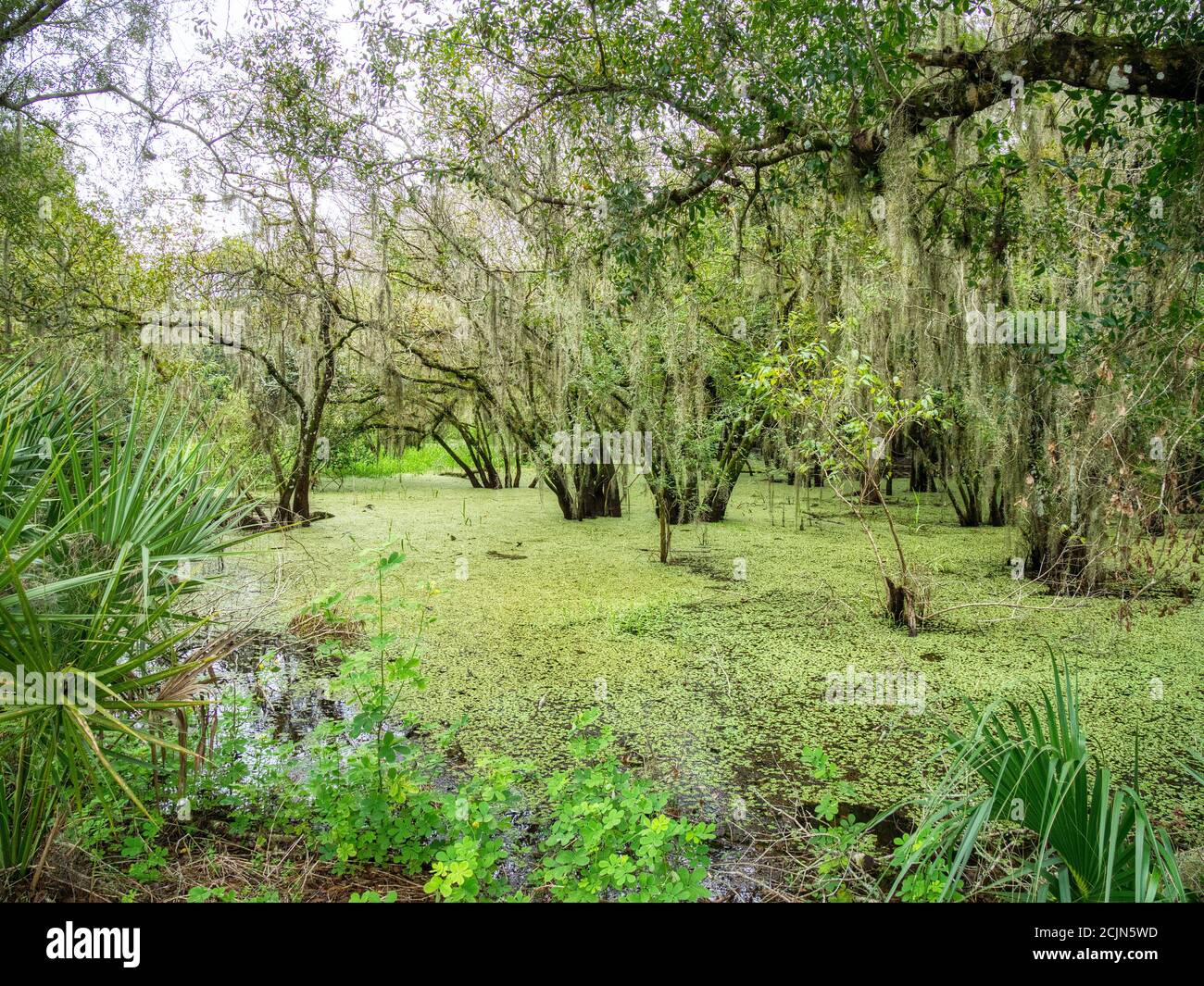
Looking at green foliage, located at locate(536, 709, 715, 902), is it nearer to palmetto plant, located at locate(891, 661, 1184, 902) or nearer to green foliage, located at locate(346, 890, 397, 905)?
green foliage, located at locate(346, 890, 397, 905)

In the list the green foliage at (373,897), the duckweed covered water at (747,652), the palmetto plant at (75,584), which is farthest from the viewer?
the duckweed covered water at (747,652)

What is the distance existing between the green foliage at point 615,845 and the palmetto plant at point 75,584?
961mm

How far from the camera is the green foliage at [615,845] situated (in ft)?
5.54

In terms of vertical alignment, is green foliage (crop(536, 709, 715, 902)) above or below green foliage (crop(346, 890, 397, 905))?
above

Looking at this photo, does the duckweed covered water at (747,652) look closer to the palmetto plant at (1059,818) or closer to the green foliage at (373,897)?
the palmetto plant at (1059,818)

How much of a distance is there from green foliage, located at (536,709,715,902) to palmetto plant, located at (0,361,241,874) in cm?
96

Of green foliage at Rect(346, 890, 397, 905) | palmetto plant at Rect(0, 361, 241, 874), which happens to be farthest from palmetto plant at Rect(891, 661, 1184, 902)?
palmetto plant at Rect(0, 361, 241, 874)

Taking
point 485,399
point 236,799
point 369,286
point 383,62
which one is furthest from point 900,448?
point 236,799

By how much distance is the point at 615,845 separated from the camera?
1.80 m

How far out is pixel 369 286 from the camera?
688cm

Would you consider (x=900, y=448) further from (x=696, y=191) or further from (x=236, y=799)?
(x=236, y=799)

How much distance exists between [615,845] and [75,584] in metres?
1.31

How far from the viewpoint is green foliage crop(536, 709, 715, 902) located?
1.69 metres

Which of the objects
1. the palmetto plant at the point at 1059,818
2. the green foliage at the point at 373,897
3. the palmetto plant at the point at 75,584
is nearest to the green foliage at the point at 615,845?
the green foliage at the point at 373,897
